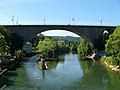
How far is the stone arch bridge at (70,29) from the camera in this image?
217 ft

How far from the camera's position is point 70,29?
67.8 m

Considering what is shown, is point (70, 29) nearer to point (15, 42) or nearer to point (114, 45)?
point (15, 42)

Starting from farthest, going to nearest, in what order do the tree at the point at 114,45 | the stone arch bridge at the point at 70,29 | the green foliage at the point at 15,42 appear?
the stone arch bridge at the point at 70,29, the green foliage at the point at 15,42, the tree at the point at 114,45

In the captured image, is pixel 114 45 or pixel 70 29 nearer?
pixel 114 45

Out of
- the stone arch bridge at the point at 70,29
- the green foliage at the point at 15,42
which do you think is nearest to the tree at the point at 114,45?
the stone arch bridge at the point at 70,29

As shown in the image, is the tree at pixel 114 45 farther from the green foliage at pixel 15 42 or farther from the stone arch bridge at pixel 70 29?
the green foliage at pixel 15 42

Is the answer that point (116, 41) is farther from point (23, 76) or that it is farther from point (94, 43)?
point (94, 43)

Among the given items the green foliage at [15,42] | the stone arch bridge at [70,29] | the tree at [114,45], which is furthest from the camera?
the stone arch bridge at [70,29]

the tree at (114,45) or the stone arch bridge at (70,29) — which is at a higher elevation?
the stone arch bridge at (70,29)

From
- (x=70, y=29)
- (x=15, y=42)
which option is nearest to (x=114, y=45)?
(x=15, y=42)

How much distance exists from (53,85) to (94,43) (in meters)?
39.8

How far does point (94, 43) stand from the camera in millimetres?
67312

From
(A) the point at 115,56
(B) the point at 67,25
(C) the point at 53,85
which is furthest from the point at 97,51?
(C) the point at 53,85

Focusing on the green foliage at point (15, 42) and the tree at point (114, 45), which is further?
the green foliage at point (15, 42)
